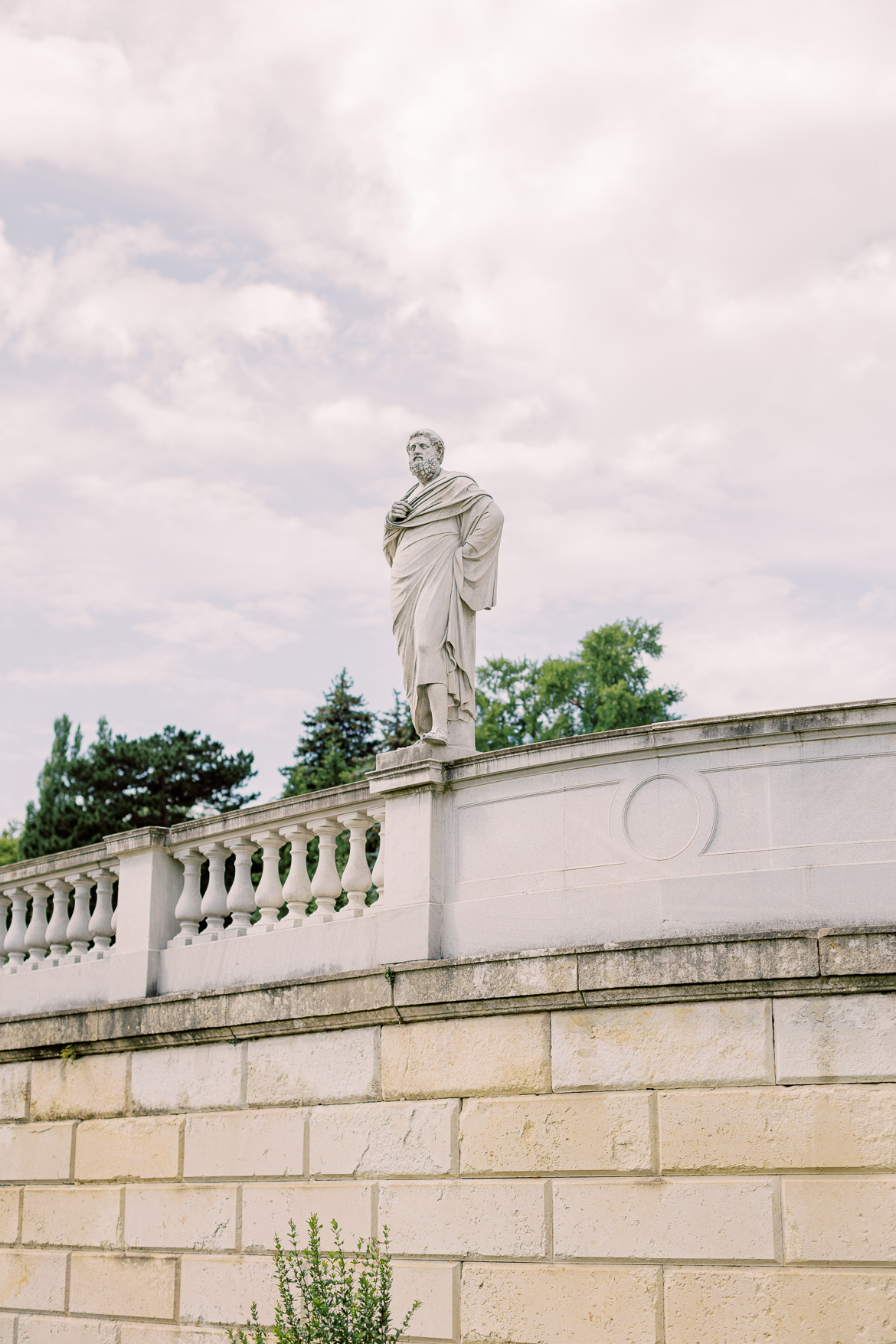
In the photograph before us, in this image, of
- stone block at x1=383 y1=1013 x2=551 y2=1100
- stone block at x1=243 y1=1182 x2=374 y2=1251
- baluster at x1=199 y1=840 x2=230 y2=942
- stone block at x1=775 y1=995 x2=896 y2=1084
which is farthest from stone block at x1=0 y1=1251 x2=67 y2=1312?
stone block at x1=775 y1=995 x2=896 y2=1084

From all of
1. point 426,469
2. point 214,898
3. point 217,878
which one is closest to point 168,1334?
point 214,898

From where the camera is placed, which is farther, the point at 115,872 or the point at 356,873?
the point at 115,872

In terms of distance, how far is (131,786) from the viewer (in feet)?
116

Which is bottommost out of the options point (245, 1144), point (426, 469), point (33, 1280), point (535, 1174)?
point (33, 1280)

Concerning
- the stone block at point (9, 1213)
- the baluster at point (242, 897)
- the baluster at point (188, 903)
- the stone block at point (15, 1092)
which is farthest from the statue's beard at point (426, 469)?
the stone block at point (9, 1213)

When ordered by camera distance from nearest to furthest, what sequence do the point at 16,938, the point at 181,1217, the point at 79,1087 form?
the point at 181,1217 → the point at 79,1087 → the point at 16,938

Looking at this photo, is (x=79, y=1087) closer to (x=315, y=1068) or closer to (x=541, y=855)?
(x=315, y=1068)

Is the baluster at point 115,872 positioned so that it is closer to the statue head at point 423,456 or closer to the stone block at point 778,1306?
the statue head at point 423,456

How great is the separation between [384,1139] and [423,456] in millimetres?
4584

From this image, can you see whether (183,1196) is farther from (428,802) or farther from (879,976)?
(879,976)

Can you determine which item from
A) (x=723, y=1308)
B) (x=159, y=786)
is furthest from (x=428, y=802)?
(x=159, y=786)

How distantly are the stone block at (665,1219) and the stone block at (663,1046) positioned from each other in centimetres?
51

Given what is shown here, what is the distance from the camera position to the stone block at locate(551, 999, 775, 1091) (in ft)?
23.8

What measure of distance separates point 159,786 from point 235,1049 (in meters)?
26.5
